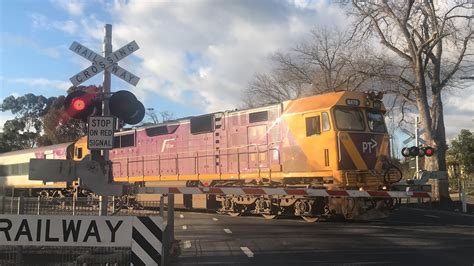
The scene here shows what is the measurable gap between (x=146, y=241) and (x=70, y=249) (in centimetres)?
245

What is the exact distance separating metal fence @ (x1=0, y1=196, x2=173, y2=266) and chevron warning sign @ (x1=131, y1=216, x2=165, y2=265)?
1.09 m

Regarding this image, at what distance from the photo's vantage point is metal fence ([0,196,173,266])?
820 centimetres

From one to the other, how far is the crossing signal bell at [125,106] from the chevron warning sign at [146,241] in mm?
2430

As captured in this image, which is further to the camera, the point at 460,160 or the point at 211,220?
the point at 460,160

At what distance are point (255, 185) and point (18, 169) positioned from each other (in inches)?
847

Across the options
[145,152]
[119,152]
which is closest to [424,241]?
[145,152]

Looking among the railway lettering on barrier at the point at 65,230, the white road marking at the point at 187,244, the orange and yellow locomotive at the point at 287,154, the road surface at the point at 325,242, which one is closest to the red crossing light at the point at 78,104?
the railway lettering on barrier at the point at 65,230

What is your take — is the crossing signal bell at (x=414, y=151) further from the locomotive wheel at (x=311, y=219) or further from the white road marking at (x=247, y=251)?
the white road marking at (x=247, y=251)

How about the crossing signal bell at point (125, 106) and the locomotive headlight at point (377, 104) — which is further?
the locomotive headlight at point (377, 104)

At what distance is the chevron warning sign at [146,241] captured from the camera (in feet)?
22.9

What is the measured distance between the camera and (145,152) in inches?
961

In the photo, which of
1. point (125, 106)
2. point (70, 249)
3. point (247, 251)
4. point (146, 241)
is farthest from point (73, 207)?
point (247, 251)

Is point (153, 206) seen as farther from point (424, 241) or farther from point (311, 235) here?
point (424, 241)

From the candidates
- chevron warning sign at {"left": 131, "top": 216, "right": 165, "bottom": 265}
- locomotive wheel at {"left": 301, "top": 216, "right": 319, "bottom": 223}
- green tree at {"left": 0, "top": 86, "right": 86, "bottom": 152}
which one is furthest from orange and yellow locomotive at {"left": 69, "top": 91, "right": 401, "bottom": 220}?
green tree at {"left": 0, "top": 86, "right": 86, "bottom": 152}
